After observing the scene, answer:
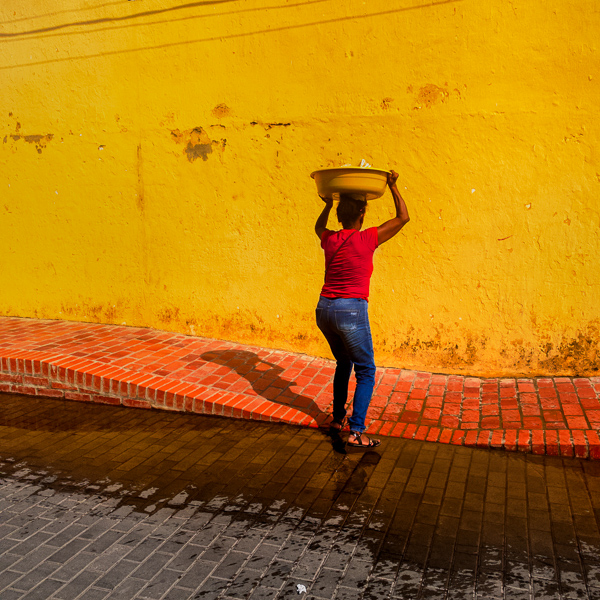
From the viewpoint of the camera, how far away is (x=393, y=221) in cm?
396

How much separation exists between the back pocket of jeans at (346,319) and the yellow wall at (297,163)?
1.73 meters

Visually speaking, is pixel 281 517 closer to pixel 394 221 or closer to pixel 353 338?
pixel 353 338

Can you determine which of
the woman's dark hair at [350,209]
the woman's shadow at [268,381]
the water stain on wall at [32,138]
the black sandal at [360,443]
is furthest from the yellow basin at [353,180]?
the water stain on wall at [32,138]

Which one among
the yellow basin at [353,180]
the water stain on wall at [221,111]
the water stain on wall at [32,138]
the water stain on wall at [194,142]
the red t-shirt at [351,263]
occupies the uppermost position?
the water stain on wall at [221,111]

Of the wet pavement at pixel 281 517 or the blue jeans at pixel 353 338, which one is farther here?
the blue jeans at pixel 353 338

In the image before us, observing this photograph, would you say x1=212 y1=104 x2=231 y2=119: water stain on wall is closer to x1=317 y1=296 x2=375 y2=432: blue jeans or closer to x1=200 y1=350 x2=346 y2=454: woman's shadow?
x1=200 y1=350 x2=346 y2=454: woman's shadow

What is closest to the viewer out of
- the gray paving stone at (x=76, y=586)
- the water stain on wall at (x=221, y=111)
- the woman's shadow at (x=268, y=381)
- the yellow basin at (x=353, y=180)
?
the gray paving stone at (x=76, y=586)

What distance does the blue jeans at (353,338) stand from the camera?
13.0ft

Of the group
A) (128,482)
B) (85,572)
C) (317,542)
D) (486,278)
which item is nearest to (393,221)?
(486,278)

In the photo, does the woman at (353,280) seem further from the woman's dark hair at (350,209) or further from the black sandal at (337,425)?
the black sandal at (337,425)

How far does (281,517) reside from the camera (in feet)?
10.6

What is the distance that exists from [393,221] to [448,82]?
199 centimetres

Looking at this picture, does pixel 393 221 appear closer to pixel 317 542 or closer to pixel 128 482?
pixel 317 542

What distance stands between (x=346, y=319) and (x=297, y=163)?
2.35 meters
